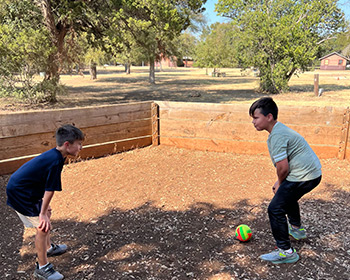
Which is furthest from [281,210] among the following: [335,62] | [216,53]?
[335,62]

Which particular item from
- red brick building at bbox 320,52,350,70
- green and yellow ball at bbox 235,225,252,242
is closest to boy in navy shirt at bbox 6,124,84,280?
green and yellow ball at bbox 235,225,252,242

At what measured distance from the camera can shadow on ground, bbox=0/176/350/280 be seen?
3.06 metres

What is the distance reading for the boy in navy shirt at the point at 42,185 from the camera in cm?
271

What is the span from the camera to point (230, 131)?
680cm

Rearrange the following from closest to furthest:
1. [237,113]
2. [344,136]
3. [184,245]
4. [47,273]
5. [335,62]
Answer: [47,273] → [184,245] → [344,136] → [237,113] → [335,62]

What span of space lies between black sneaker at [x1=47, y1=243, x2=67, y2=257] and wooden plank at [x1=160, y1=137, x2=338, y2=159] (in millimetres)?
4146

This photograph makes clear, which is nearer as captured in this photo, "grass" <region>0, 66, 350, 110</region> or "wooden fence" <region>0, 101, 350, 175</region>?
"wooden fence" <region>0, 101, 350, 175</region>

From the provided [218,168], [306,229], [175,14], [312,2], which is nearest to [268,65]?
[312,2]

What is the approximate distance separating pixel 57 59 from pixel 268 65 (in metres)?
13.8

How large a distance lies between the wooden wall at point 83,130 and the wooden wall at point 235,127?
1.89 ft

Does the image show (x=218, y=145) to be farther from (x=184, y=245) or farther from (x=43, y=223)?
(x=43, y=223)

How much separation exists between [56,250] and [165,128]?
4.30m

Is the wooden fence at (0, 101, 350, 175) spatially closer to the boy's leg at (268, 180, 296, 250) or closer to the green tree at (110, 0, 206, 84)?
the boy's leg at (268, 180, 296, 250)

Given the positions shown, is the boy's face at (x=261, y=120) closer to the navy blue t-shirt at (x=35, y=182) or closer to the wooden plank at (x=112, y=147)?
the navy blue t-shirt at (x=35, y=182)
